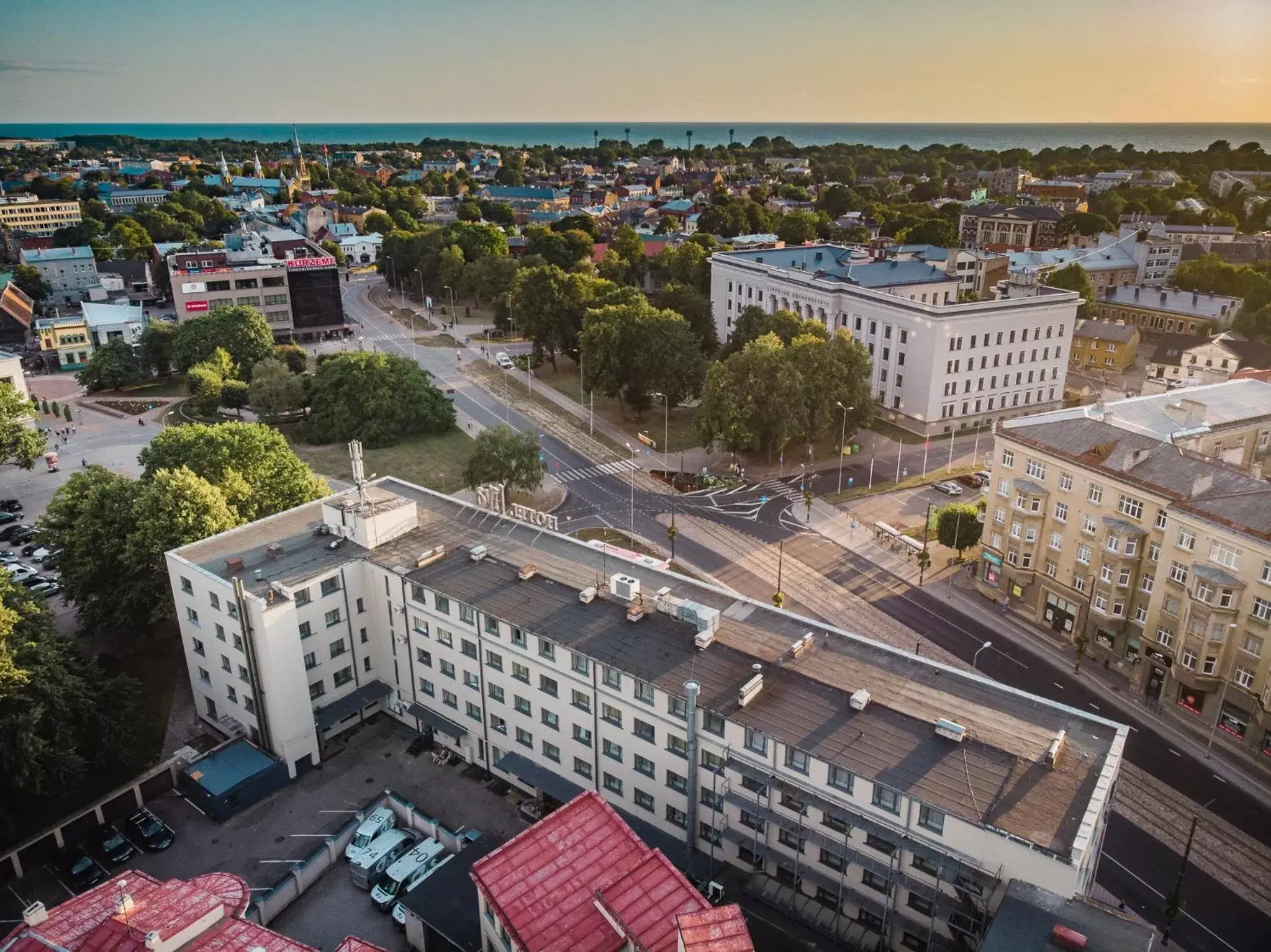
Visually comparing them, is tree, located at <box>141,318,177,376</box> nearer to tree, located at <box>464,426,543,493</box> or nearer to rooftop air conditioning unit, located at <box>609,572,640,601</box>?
tree, located at <box>464,426,543,493</box>

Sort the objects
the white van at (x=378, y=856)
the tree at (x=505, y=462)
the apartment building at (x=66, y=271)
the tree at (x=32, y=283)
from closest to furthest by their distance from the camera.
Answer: the white van at (x=378, y=856) → the tree at (x=505, y=462) → the tree at (x=32, y=283) → the apartment building at (x=66, y=271)

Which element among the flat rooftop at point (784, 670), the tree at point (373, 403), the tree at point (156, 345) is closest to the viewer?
the flat rooftop at point (784, 670)

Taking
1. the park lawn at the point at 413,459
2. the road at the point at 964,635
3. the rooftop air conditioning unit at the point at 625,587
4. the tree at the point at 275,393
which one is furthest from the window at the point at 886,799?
the tree at the point at 275,393

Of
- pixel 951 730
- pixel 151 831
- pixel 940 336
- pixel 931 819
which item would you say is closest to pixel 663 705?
pixel 931 819

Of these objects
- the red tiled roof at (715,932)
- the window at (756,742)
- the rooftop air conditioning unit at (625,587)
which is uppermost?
the rooftop air conditioning unit at (625,587)

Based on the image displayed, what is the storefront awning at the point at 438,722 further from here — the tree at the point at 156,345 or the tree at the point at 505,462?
the tree at the point at 156,345

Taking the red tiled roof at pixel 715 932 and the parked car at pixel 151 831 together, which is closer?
the red tiled roof at pixel 715 932

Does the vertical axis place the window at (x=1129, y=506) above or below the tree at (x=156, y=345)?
above
